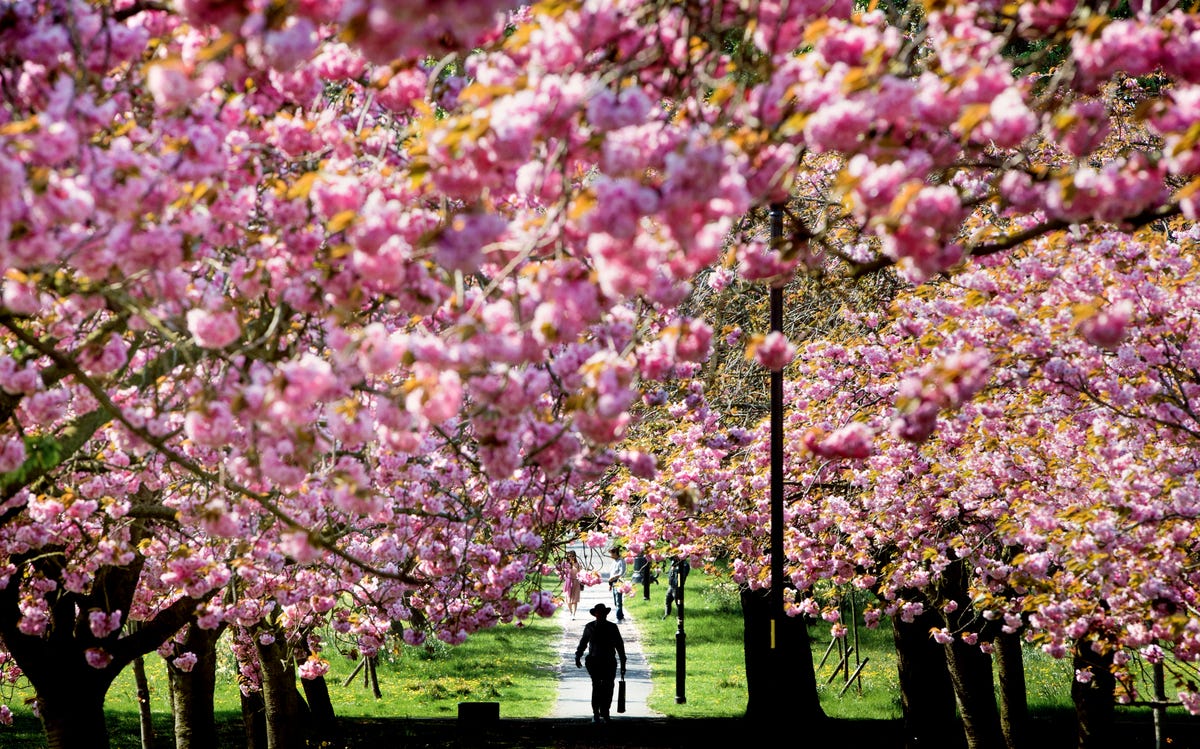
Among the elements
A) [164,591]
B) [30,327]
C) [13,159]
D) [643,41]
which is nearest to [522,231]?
[643,41]

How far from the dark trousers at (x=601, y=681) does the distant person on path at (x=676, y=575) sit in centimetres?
178

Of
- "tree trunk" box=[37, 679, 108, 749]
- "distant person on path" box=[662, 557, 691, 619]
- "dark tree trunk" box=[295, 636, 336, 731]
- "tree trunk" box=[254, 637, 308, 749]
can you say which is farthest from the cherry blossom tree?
→ "dark tree trunk" box=[295, 636, 336, 731]

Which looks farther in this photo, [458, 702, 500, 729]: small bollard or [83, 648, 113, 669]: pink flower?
[458, 702, 500, 729]: small bollard

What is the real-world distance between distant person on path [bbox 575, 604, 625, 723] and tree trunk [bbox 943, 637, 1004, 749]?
446 centimetres

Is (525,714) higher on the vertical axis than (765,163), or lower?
lower

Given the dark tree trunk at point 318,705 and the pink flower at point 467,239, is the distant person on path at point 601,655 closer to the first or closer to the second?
the dark tree trunk at point 318,705

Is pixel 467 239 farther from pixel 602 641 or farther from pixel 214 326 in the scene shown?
pixel 602 641

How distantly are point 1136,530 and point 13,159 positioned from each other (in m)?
7.03

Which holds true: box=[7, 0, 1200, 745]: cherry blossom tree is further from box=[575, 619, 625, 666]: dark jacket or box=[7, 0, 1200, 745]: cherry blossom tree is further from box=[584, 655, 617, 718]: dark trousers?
box=[584, 655, 617, 718]: dark trousers

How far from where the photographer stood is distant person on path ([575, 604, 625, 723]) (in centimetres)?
1583

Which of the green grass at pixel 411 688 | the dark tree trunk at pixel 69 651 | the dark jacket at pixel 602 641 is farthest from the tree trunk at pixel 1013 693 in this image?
the dark tree trunk at pixel 69 651

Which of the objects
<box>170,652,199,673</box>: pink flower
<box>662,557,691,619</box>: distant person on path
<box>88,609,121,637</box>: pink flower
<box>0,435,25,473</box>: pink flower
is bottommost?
<box>170,652,199,673</box>: pink flower

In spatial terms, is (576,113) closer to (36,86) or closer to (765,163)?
(765,163)

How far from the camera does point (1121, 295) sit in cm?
784
